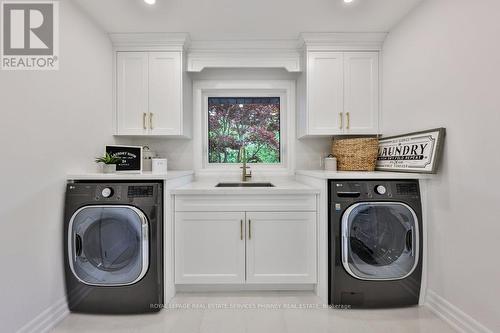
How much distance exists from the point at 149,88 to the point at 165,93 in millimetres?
167

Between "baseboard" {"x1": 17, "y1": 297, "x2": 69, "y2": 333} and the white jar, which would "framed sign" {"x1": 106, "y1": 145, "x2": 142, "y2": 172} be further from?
"baseboard" {"x1": 17, "y1": 297, "x2": 69, "y2": 333}

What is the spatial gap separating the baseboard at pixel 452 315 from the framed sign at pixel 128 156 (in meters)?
2.57

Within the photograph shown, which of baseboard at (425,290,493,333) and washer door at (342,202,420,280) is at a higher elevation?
washer door at (342,202,420,280)

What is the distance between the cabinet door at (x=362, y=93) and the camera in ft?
7.67

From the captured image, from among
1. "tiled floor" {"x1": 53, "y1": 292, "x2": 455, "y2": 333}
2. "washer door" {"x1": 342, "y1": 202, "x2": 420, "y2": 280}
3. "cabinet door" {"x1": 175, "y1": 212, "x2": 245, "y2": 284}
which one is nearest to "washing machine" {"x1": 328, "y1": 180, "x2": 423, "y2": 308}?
"washer door" {"x1": 342, "y1": 202, "x2": 420, "y2": 280}

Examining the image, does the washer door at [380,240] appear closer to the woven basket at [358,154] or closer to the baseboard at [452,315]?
the baseboard at [452,315]

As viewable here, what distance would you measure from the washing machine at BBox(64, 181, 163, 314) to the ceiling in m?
1.43

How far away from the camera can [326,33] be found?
7.38ft

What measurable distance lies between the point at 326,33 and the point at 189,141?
183 centimetres

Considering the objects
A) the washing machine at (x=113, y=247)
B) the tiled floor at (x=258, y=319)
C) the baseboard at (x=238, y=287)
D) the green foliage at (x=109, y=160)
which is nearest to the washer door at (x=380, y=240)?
the tiled floor at (x=258, y=319)

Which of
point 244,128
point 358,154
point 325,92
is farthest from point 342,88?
point 244,128

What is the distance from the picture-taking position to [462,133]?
1503 millimetres

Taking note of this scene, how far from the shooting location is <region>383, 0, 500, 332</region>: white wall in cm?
133

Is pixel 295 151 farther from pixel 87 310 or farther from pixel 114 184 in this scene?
pixel 87 310
